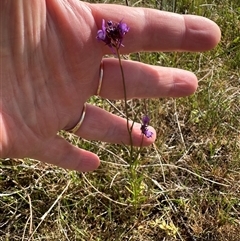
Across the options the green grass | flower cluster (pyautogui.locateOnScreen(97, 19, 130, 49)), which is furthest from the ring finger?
the green grass

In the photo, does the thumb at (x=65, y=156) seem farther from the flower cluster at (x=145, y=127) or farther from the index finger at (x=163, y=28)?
the index finger at (x=163, y=28)

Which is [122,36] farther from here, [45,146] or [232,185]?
[232,185]

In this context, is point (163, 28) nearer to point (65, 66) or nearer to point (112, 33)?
point (112, 33)

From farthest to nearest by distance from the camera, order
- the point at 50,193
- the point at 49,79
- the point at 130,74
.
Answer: the point at 50,193 < the point at 130,74 < the point at 49,79

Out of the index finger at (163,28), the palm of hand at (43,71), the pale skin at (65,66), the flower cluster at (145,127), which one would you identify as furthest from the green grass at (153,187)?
the index finger at (163,28)

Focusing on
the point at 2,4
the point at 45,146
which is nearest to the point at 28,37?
the point at 2,4

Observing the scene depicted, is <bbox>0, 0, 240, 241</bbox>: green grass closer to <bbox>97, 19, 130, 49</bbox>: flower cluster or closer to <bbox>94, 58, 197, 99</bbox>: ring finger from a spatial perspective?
<bbox>94, 58, 197, 99</bbox>: ring finger
